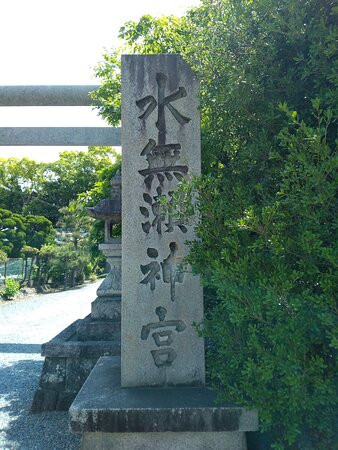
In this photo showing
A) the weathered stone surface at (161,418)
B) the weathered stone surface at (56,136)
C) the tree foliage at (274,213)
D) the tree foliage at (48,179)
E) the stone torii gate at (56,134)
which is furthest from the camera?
the tree foliage at (48,179)

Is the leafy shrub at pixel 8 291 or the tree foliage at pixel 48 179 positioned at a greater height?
the tree foliage at pixel 48 179

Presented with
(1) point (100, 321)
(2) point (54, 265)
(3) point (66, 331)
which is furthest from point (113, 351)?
(2) point (54, 265)

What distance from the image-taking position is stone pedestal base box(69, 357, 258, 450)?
2.32 meters

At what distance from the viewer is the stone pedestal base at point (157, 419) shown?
7.61ft

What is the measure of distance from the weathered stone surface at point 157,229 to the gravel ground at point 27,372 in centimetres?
141

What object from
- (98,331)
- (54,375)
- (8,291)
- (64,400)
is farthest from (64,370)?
(8,291)

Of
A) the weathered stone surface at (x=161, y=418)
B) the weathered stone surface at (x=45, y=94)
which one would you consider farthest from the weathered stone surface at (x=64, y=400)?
the weathered stone surface at (x=45, y=94)

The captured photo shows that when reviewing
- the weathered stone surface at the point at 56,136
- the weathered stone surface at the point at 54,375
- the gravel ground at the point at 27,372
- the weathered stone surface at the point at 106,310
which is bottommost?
the gravel ground at the point at 27,372

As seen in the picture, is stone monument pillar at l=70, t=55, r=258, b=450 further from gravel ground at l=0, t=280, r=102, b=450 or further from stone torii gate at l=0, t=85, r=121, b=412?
stone torii gate at l=0, t=85, r=121, b=412

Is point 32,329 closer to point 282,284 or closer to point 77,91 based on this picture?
point 77,91

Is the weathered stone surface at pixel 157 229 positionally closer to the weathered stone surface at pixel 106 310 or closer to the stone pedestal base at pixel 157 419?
the stone pedestal base at pixel 157 419

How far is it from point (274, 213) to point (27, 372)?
17.0 feet

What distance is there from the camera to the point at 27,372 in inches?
224

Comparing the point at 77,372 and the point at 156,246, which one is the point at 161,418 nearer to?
the point at 156,246
